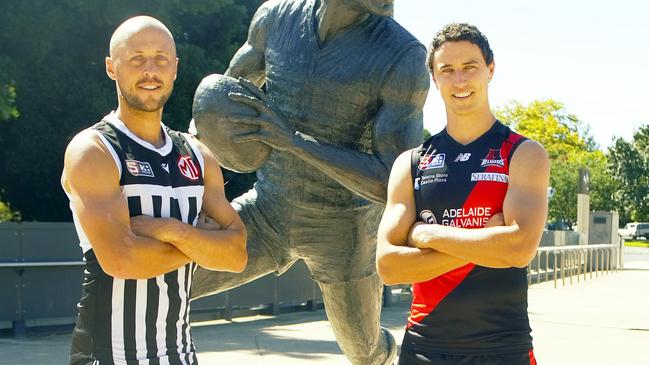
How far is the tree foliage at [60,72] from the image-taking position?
13.5m

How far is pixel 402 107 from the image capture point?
13.8 ft

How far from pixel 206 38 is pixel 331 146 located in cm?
1301

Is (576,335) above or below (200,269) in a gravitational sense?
below

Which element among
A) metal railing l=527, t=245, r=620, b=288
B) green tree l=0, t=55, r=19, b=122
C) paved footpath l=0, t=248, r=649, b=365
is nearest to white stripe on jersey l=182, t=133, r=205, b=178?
paved footpath l=0, t=248, r=649, b=365

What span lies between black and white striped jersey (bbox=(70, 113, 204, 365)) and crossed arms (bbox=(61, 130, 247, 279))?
6 centimetres

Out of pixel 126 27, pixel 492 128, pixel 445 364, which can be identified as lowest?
pixel 445 364

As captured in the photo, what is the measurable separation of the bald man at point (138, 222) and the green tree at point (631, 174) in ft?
173

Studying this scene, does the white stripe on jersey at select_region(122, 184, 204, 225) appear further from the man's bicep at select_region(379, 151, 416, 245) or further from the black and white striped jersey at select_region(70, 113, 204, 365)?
the man's bicep at select_region(379, 151, 416, 245)

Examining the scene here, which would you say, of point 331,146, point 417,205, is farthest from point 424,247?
point 331,146

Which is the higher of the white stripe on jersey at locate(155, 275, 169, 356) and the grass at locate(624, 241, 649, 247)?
the white stripe on jersey at locate(155, 275, 169, 356)

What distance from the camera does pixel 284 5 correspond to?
458 cm

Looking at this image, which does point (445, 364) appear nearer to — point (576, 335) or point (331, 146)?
point (331, 146)

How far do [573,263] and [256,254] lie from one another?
1838 centimetres

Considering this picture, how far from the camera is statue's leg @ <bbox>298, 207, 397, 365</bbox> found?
14.9 feet
